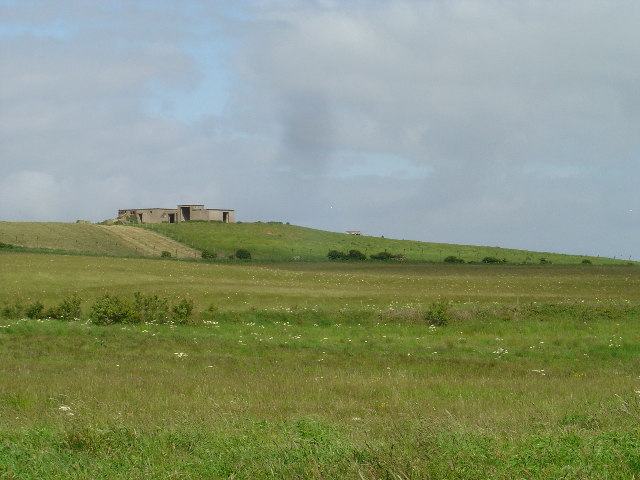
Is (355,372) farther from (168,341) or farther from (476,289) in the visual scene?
(476,289)

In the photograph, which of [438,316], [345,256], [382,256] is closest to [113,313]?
[438,316]

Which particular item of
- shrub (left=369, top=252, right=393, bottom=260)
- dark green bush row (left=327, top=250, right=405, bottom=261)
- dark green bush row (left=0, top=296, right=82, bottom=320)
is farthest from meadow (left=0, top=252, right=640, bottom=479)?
shrub (left=369, top=252, right=393, bottom=260)

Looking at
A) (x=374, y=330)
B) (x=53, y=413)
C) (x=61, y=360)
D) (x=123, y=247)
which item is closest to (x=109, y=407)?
(x=53, y=413)

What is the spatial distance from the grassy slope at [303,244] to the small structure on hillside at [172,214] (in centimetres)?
1123

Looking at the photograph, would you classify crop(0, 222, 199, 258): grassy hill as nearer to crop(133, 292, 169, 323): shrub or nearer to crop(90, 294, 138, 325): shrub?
crop(133, 292, 169, 323): shrub

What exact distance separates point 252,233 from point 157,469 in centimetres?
12967

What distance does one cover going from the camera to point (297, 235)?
14262cm

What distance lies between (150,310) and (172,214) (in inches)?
4794

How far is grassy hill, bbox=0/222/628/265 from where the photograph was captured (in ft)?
332

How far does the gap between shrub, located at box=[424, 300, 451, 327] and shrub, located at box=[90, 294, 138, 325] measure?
1379 cm

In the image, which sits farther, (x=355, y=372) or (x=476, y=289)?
(x=476, y=289)

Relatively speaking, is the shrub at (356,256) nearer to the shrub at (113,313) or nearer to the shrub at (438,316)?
the shrub at (438,316)

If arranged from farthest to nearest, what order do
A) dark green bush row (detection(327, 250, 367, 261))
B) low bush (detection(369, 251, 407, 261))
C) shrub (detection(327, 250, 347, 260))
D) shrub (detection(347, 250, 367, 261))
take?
low bush (detection(369, 251, 407, 261)) → shrub (detection(347, 250, 367, 261)) → dark green bush row (detection(327, 250, 367, 261)) → shrub (detection(327, 250, 347, 260))

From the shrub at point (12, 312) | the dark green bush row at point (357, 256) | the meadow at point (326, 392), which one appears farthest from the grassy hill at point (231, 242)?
the meadow at point (326, 392)
